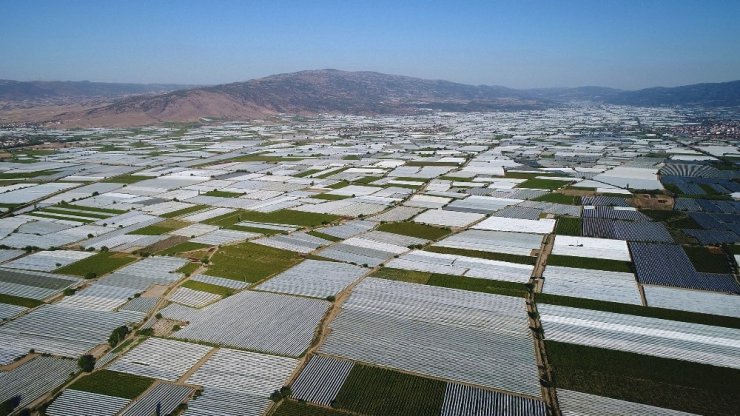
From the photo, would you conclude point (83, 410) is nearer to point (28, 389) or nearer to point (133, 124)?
point (28, 389)

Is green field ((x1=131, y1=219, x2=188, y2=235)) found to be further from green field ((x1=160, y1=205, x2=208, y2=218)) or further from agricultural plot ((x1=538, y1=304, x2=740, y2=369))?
agricultural plot ((x1=538, y1=304, x2=740, y2=369))

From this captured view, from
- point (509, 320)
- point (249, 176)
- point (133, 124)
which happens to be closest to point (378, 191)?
point (249, 176)

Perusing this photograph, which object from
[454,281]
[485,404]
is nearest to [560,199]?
[454,281]

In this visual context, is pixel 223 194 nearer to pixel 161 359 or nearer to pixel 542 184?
pixel 161 359

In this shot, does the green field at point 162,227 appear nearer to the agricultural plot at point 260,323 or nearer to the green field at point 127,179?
the agricultural plot at point 260,323

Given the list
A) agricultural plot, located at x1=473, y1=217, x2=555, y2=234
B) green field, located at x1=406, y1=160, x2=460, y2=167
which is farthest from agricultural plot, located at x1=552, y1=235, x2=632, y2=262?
green field, located at x1=406, y1=160, x2=460, y2=167

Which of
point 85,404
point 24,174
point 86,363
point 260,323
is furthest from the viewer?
point 24,174
